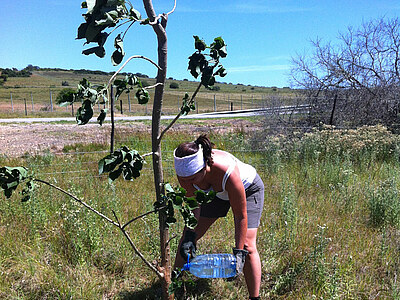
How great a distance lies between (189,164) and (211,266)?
1.15m

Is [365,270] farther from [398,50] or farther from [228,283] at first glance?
[398,50]

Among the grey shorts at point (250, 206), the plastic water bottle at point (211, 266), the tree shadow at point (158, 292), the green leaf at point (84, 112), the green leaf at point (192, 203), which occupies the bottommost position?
the tree shadow at point (158, 292)

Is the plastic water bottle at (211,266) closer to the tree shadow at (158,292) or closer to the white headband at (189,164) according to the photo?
the tree shadow at (158,292)

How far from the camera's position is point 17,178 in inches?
65.3

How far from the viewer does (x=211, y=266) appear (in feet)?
9.46

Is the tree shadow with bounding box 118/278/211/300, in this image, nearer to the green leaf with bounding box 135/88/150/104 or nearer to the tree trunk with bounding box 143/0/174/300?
the tree trunk with bounding box 143/0/174/300

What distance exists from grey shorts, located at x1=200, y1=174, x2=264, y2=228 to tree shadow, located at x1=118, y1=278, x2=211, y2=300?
59 cm

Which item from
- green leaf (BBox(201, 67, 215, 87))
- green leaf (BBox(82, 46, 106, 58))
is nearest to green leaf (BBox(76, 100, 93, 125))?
green leaf (BBox(82, 46, 106, 58))

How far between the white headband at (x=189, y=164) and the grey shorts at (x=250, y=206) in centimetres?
65

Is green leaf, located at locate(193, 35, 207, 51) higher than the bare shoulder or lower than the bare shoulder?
higher

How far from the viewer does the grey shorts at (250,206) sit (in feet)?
8.70

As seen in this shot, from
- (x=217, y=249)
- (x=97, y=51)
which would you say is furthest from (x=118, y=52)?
(x=217, y=249)

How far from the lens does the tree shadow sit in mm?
2726

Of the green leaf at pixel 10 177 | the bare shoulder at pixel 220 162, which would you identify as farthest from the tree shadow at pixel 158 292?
the green leaf at pixel 10 177
